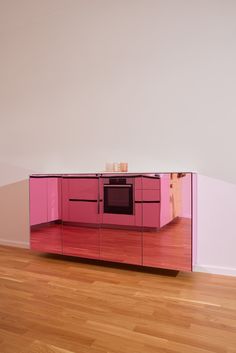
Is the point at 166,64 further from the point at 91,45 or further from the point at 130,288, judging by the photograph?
the point at 130,288

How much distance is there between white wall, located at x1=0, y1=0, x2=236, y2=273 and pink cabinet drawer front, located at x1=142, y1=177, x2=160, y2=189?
44 centimetres

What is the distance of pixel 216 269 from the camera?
2400 millimetres

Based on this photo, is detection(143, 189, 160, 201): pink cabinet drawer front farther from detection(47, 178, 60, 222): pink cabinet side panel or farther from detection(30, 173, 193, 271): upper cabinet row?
detection(47, 178, 60, 222): pink cabinet side panel

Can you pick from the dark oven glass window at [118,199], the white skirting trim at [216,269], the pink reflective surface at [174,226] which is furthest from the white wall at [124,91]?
the dark oven glass window at [118,199]

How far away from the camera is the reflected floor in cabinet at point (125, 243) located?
217 cm

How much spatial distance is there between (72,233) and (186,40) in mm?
2138

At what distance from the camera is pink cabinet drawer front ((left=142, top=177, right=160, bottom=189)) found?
219 centimetres

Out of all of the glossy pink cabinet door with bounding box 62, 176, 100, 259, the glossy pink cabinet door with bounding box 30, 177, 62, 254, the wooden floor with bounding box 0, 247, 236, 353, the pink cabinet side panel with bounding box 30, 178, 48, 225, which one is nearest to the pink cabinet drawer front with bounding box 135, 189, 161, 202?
the glossy pink cabinet door with bounding box 62, 176, 100, 259

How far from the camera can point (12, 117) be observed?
3.38 metres

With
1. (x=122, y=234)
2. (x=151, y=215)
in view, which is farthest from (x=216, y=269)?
(x=122, y=234)

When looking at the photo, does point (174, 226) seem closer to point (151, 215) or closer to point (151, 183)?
point (151, 215)

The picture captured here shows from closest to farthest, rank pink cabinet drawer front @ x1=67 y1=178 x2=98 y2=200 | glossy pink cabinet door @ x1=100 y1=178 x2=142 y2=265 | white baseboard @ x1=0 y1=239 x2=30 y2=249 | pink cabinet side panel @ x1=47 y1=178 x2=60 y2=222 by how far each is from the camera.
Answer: glossy pink cabinet door @ x1=100 y1=178 x2=142 y2=265 → pink cabinet drawer front @ x1=67 y1=178 x2=98 y2=200 → pink cabinet side panel @ x1=47 y1=178 x2=60 y2=222 → white baseboard @ x1=0 y1=239 x2=30 y2=249

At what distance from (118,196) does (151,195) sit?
0.31 meters

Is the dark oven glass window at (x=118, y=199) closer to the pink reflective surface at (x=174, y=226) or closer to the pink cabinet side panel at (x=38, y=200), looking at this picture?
the pink reflective surface at (x=174, y=226)
